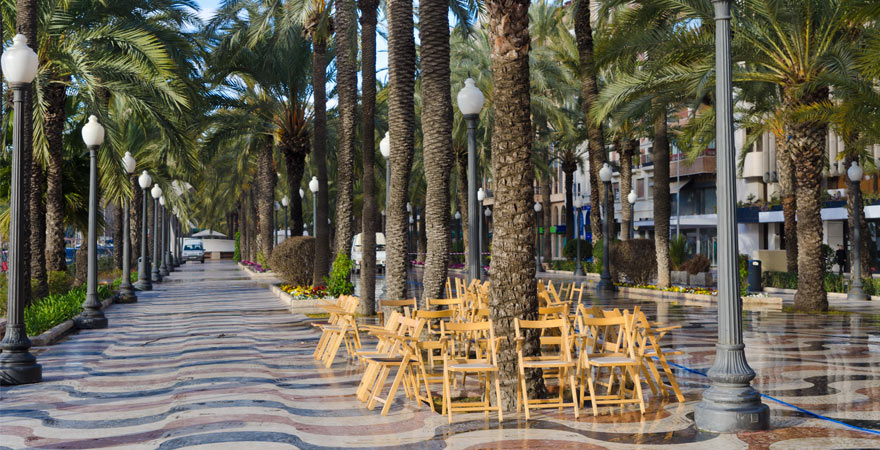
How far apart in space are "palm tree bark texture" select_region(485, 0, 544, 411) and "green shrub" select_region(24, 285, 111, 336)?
8.85 metres

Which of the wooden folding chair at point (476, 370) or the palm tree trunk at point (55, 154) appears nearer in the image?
the wooden folding chair at point (476, 370)

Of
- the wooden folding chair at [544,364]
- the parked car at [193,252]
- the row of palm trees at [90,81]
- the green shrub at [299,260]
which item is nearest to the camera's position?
the wooden folding chair at [544,364]

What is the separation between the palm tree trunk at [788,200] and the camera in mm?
28766

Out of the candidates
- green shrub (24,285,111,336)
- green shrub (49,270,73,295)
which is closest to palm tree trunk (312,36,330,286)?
green shrub (24,285,111,336)

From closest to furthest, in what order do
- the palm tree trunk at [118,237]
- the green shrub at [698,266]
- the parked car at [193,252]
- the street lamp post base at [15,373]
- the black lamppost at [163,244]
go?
the street lamp post base at [15,373] < the green shrub at [698,266] < the palm tree trunk at [118,237] < the black lamppost at [163,244] < the parked car at [193,252]

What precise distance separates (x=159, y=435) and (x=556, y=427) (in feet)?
11.1

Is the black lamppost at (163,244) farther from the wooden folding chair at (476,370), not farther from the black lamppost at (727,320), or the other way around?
the black lamppost at (727,320)

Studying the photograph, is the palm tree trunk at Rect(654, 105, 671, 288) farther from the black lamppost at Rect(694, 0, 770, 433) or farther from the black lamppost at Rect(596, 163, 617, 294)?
the black lamppost at Rect(694, 0, 770, 433)

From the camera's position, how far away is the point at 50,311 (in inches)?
659

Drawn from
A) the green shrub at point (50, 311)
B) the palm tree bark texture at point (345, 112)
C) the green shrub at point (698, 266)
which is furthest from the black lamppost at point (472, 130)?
the green shrub at point (698, 266)

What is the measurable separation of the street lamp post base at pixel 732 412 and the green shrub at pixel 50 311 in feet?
35.4

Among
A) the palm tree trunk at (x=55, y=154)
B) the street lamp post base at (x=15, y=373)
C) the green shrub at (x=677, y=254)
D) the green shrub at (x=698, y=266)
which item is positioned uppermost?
the palm tree trunk at (x=55, y=154)

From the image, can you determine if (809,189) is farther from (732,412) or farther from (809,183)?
(732,412)

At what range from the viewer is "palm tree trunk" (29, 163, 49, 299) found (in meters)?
18.8
